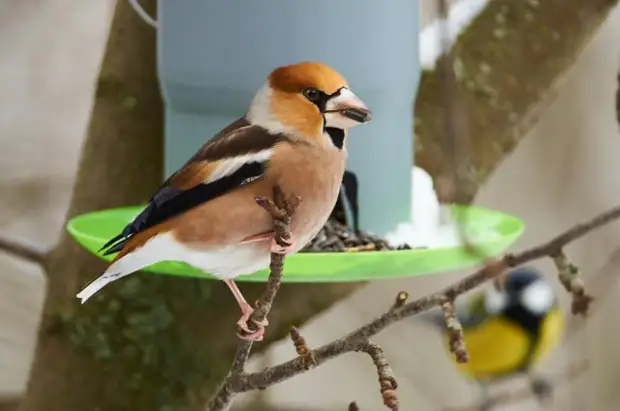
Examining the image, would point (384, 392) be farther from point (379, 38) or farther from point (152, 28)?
point (152, 28)

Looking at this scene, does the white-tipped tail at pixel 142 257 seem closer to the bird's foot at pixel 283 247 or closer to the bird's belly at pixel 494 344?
the bird's foot at pixel 283 247

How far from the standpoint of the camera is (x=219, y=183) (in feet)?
1.63

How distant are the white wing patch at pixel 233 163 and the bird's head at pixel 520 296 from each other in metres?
0.65

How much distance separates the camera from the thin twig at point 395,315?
46cm

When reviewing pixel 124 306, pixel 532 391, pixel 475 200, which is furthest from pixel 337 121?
pixel 532 391

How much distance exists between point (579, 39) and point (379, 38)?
1.14 feet

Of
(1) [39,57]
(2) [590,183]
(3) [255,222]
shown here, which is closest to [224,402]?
(3) [255,222]

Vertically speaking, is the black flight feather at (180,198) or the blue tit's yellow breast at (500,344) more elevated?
the black flight feather at (180,198)

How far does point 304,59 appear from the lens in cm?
55

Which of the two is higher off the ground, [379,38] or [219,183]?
[379,38]

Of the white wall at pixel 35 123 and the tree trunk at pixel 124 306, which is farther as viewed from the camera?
the white wall at pixel 35 123

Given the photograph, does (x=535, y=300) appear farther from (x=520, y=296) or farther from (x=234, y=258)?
(x=234, y=258)

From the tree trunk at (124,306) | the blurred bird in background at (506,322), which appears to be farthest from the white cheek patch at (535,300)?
the tree trunk at (124,306)

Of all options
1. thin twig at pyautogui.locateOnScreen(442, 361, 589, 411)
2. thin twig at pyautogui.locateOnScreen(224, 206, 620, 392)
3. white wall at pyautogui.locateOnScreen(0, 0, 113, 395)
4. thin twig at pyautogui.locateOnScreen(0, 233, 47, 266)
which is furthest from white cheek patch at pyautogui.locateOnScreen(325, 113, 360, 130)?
thin twig at pyautogui.locateOnScreen(442, 361, 589, 411)
